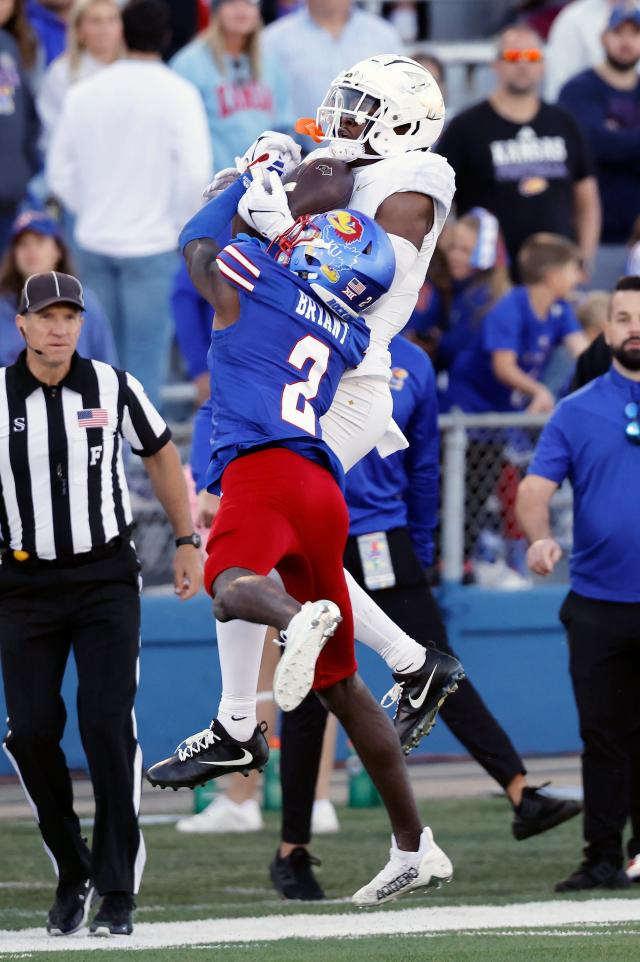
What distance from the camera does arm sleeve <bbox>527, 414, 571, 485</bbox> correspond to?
297 inches

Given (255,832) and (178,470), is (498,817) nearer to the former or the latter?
(255,832)

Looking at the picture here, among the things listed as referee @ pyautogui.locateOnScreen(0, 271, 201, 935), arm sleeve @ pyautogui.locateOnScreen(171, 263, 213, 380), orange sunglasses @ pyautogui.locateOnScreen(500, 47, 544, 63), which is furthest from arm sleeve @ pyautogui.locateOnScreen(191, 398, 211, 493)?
orange sunglasses @ pyautogui.locateOnScreen(500, 47, 544, 63)

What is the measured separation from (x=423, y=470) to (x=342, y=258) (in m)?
2.43

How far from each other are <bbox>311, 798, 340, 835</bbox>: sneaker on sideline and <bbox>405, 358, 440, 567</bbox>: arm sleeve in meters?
1.42

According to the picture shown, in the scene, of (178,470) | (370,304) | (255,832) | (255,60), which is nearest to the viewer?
(370,304)

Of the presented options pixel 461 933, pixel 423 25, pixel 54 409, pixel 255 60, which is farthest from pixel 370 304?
pixel 423 25

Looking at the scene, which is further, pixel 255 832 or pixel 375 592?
pixel 255 832

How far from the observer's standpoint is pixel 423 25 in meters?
15.7

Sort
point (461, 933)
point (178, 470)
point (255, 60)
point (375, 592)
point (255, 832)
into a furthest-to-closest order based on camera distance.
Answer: point (255, 60) → point (255, 832) → point (375, 592) → point (178, 470) → point (461, 933)

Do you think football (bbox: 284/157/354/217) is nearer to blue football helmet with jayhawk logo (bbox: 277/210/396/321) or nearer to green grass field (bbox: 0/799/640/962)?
blue football helmet with jayhawk logo (bbox: 277/210/396/321)

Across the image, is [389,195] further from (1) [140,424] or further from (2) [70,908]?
(2) [70,908]

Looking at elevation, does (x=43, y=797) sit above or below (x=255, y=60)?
below

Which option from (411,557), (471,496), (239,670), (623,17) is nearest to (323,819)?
(411,557)

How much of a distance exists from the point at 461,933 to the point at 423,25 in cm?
1057
